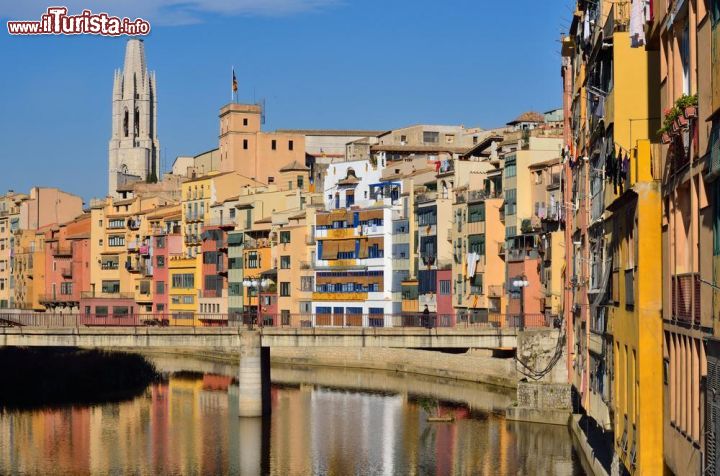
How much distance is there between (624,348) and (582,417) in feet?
70.8

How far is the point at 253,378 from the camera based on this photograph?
Answer: 213 feet

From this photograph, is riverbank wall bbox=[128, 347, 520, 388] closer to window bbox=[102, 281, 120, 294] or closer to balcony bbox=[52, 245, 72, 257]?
window bbox=[102, 281, 120, 294]

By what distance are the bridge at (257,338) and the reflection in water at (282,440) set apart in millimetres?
1978

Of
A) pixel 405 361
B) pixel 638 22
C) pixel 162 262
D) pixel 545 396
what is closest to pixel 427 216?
pixel 405 361

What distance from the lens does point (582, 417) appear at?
177 feet

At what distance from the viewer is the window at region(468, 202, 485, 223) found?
88.6 metres

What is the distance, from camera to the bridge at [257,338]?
6494 centimetres

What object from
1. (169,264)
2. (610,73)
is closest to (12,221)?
(169,264)

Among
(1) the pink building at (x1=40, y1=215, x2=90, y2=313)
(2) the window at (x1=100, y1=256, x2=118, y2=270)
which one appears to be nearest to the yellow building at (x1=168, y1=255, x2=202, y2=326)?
(2) the window at (x1=100, y1=256, x2=118, y2=270)

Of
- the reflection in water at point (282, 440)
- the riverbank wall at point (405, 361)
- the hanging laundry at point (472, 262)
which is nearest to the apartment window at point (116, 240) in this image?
the riverbank wall at point (405, 361)

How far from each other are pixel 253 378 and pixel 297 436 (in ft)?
25.3

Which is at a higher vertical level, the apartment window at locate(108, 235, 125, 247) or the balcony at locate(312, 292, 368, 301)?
the apartment window at locate(108, 235, 125, 247)

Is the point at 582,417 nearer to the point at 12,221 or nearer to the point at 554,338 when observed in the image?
the point at 554,338

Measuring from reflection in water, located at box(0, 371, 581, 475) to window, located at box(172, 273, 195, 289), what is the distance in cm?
5499
